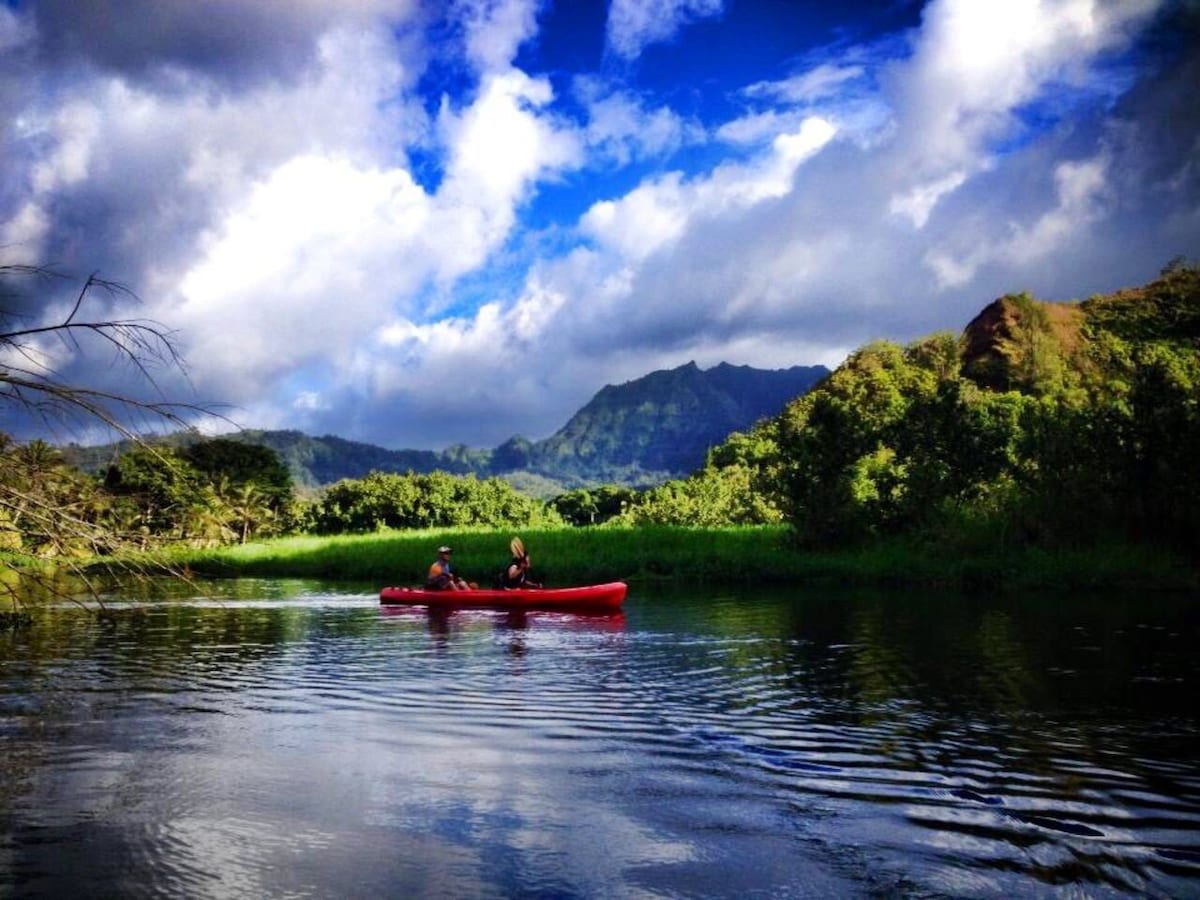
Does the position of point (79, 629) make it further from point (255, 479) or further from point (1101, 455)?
point (255, 479)

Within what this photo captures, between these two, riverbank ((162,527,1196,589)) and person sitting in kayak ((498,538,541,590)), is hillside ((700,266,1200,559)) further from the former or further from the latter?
person sitting in kayak ((498,538,541,590))

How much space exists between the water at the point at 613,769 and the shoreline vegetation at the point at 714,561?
9892mm

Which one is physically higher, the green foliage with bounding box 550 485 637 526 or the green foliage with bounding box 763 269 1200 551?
the green foliage with bounding box 550 485 637 526

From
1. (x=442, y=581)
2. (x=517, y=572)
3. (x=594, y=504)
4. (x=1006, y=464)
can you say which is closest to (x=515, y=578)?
(x=517, y=572)

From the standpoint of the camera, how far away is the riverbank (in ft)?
81.1

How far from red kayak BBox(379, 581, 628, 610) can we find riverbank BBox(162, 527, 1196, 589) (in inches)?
211

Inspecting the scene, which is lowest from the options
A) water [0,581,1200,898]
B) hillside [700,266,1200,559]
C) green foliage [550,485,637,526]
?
water [0,581,1200,898]

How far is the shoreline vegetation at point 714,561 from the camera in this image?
2470 centimetres

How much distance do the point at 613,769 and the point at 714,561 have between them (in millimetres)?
22843

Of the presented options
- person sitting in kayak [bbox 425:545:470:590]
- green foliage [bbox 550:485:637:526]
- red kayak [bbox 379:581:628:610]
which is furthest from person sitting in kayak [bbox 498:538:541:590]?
green foliage [bbox 550:485:637:526]

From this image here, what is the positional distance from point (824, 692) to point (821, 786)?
3.97 meters

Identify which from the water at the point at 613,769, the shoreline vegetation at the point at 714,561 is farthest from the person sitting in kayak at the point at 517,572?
the shoreline vegetation at the point at 714,561

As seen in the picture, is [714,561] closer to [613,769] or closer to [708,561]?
[708,561]

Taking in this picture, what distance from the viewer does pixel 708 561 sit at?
1195 inches
